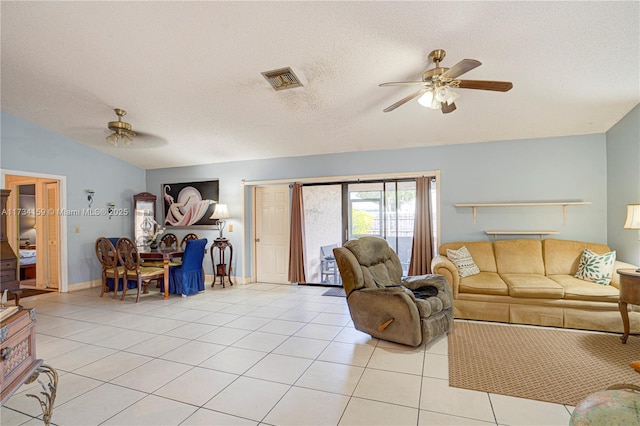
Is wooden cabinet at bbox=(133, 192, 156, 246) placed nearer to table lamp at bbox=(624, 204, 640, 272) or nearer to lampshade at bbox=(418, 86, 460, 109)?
lampshade at bbox=(418, 86, 460, 109)

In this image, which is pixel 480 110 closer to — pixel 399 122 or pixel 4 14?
pixel 399 122

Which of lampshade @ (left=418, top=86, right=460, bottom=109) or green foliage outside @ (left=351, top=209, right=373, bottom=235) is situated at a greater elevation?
lampshade @ (left=418, top=86, right=460, bottom=109)

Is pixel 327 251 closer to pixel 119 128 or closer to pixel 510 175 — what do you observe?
pixel 510 175

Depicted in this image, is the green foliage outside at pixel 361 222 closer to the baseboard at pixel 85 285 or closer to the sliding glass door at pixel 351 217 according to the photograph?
the sliding glass door at pixel 351 217

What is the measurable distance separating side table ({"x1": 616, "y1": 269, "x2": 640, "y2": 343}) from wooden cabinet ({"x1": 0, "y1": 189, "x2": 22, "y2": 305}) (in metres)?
7.36

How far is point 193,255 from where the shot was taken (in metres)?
5.30

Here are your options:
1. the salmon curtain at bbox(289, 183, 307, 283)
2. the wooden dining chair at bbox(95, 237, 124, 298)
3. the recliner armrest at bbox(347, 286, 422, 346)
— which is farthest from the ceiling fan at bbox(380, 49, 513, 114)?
the wooden dining chair at bbox(95, 237, 124, 298)

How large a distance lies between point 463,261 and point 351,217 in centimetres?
206

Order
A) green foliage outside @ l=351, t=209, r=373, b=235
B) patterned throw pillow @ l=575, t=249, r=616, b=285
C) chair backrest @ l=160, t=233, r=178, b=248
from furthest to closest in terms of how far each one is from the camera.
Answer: chair backrest @ l=160, t=233, r=178, b=248, green foliage outside @ l=351, t=209, r=373, b=235, patterned throw pillow @ l=575, t=249, r=616, b=285

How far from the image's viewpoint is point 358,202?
A: 219 inches

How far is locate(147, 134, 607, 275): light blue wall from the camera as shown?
4289 mm

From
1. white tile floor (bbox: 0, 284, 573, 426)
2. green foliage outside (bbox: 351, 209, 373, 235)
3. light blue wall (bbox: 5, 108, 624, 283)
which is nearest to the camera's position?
white tile floor (bbox: 0, 284, 573, 426)

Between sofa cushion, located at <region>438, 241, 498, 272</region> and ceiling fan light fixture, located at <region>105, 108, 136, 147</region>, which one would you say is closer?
ceiling fan light fixture, located at <region>105, 108, 136, 147</region>

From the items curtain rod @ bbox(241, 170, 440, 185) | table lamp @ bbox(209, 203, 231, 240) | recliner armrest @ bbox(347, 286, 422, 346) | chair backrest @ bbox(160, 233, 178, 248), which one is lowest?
recliner armrest @ bbox(347, 286, 422, 346)
